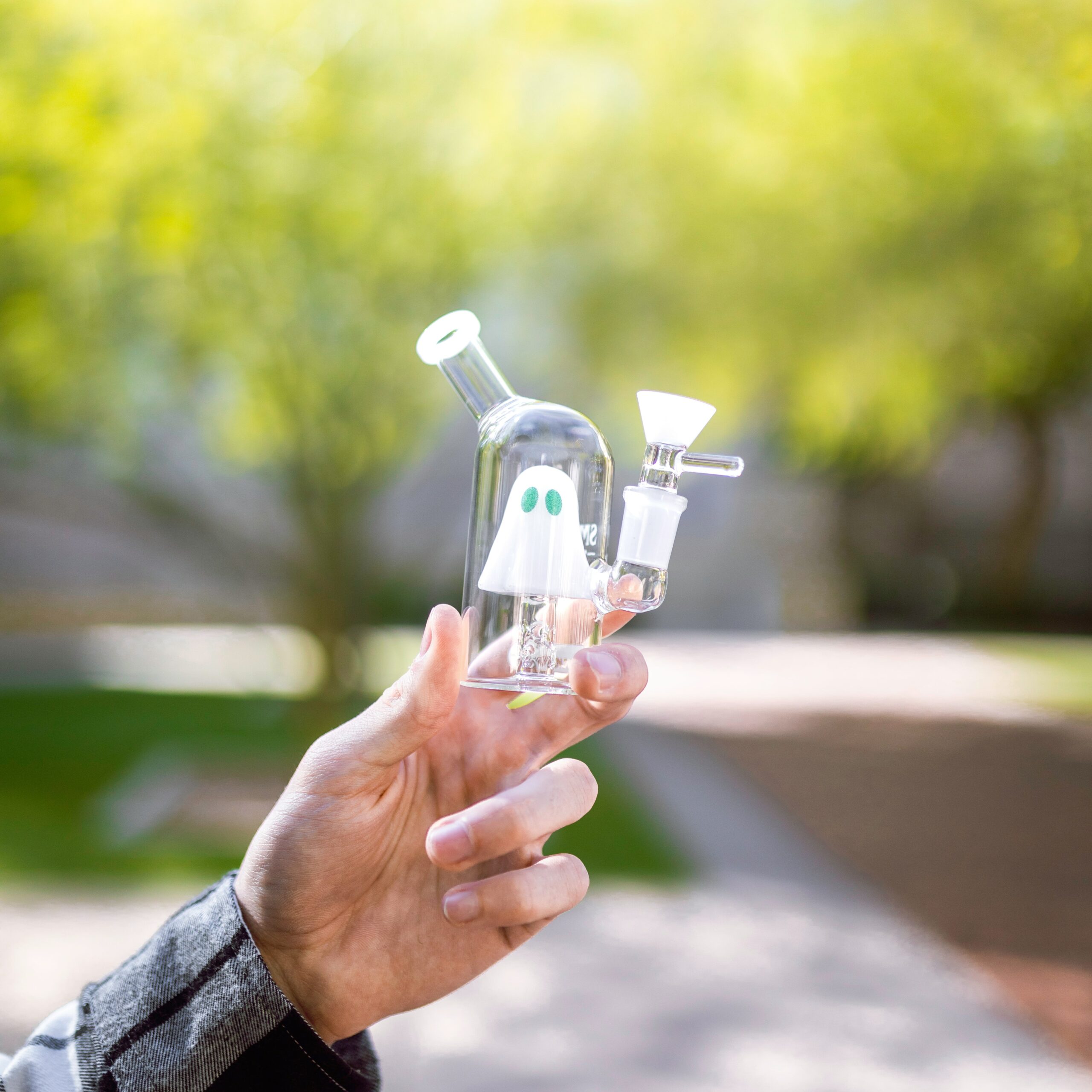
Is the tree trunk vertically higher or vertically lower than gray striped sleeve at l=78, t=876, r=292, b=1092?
higher

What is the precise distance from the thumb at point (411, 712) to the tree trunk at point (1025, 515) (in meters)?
17.9

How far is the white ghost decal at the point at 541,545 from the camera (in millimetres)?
1561

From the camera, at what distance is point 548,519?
1560 millimetres

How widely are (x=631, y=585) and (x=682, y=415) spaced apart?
225mm

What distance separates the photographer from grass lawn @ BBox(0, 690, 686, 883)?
22.4 ft

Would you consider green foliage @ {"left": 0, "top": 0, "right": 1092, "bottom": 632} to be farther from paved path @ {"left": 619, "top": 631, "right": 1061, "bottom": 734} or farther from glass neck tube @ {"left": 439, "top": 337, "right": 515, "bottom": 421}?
paved path @ {"left": 619, "top": 631, "right": 1061, "bottom": 734}

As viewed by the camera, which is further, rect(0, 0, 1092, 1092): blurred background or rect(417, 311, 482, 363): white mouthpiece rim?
rect(0, 0, 1092, 1092): blurred background

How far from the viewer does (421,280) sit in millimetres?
7020

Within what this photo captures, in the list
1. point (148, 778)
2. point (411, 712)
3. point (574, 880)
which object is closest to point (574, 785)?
point (574, 880)

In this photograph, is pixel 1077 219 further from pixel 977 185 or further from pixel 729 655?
pixel 729 655

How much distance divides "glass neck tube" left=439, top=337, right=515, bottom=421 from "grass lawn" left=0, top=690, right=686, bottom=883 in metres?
5.30

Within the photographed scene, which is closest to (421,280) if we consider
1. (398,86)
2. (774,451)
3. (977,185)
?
(398,86)

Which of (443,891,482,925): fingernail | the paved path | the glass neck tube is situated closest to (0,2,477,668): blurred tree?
the glass neck tube

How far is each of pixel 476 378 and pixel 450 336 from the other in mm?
80
